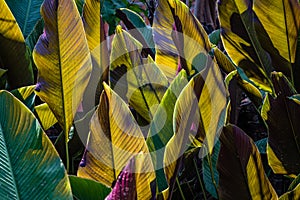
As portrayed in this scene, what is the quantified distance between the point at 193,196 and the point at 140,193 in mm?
498

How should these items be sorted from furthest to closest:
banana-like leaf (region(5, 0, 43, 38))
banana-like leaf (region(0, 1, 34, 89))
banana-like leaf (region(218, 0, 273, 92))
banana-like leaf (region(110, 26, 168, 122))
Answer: banana-like leaf (region(5, 0, 43, 38)) → banana-like leaf (region(218, 0, 273, 92)) → banana-like leaf (region(0, 1, 34, 89)) → banana-like leaf (region(110, 26, 168, 122))

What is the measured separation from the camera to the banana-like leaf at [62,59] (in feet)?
3.35

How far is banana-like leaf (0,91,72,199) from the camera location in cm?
82

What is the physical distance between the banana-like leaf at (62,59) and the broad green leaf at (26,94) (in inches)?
4.9

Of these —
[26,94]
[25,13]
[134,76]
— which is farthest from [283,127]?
[25,13]

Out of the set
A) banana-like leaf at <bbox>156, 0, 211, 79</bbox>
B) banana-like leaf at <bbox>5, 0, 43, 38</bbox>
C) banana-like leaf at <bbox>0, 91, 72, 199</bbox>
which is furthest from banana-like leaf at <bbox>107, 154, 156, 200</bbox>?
banana-like leaf at <bbox>5, 0, 43, 38</bbox>

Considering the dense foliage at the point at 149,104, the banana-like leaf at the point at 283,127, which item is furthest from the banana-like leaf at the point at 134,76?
the banana-like leaf at the point at 283,127

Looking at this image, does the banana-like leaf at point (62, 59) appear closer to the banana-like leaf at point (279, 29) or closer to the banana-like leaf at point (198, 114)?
the banana-like leaf at point (198, 114)

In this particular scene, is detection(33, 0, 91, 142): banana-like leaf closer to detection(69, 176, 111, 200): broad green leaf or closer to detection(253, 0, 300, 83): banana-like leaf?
detection(69, 176, 111, 200): broad green leaf

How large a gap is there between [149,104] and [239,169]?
13.5 inches

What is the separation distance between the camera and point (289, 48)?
1339 millimetres

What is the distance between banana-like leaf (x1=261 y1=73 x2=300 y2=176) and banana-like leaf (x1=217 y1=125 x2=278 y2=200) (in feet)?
0.59

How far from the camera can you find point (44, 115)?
1.25m

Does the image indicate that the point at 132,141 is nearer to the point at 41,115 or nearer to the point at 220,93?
the point at 220,93
